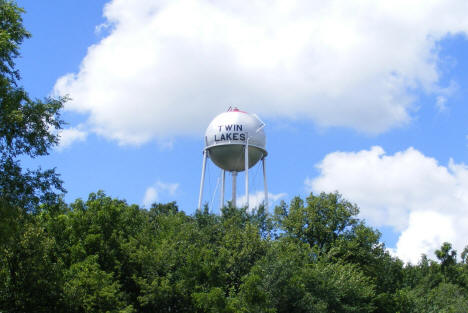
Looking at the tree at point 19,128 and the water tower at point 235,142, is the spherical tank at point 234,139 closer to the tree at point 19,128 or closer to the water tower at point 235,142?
the water tower at point 235,142

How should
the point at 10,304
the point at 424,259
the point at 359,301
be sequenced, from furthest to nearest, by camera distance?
1. the point at 424,259
2. the point at 359,301
3. the point at 10,304

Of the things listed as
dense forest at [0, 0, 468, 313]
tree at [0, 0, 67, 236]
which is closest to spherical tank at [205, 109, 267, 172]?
dense forest at [0, 0, 468, 313]

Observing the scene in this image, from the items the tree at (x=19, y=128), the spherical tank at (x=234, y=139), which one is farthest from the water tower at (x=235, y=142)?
the tree at (x=19, y=128)

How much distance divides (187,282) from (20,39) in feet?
44.4

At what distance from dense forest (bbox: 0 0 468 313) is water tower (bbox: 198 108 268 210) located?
5.83m

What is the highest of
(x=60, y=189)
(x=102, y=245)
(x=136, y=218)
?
(x=136, y=218)

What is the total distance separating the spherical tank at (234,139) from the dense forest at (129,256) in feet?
19.3

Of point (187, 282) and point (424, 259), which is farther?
point (424, 259)

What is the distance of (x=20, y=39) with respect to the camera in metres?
17.0

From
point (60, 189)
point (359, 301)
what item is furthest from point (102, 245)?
point (359, 301)

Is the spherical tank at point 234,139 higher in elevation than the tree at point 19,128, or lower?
higher

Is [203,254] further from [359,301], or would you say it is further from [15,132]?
[15,132]

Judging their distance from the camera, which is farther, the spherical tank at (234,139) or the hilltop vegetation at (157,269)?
the spherical tank at (234,139)

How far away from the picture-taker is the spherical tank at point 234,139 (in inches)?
1654
